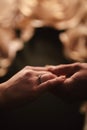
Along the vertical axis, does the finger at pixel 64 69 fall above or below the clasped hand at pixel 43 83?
above

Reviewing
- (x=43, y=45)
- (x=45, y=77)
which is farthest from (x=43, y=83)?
(x=43, y=45)

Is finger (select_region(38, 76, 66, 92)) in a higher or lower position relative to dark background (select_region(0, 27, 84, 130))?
higher

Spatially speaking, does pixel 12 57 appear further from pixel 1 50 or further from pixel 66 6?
pixel 66 6

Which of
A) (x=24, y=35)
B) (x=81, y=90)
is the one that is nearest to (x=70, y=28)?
(x=24, y=35)

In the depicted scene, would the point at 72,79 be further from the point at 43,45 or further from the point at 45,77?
the point at 43,45

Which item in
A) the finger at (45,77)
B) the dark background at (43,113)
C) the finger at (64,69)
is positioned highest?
the finger at (64,69)
